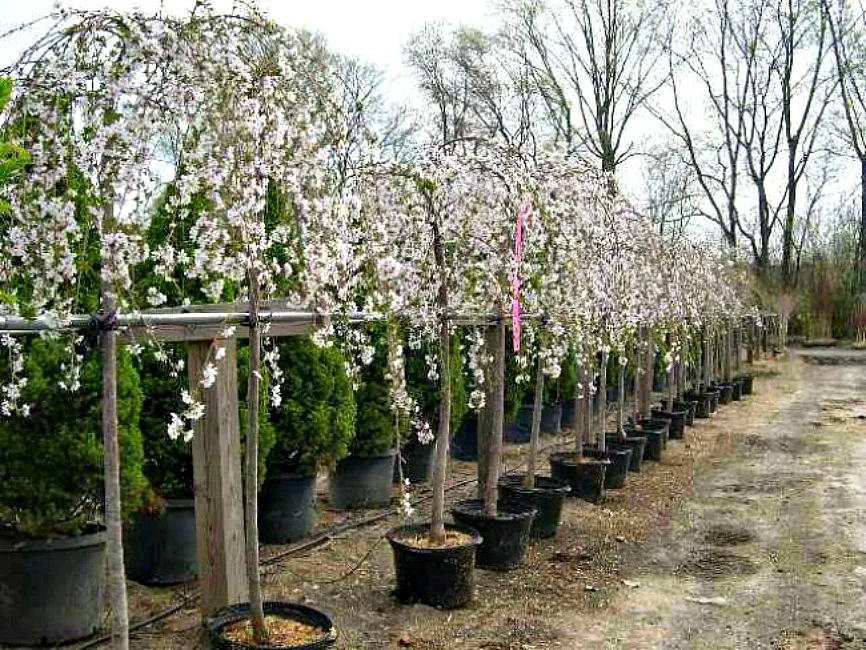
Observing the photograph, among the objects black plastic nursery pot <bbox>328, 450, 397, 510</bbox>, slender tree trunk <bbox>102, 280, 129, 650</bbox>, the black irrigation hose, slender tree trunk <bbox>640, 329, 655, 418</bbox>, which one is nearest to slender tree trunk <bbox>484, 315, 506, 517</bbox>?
the black irrigation hose

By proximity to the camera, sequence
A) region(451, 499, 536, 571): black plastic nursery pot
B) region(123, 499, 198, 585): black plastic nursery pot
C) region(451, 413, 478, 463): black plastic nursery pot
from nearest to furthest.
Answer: region(123, 499, 198, 585): black plastic nursery pot
region(451, 499, 536, 571): black plastic nursery pot
region(451, 413, 478, 463): black plastic nursery pot

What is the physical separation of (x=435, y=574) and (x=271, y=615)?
1.20 m

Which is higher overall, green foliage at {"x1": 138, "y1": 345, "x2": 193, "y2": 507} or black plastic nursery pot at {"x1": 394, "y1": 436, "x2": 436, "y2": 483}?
green foliage at {"x1": 138, "y1": 345, "x2": 193, "y2": 507}

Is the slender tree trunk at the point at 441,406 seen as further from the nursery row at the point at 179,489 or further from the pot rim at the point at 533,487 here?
the pot rim at the point at 533,487

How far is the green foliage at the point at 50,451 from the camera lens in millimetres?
3590

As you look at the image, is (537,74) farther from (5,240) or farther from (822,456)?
(5,240)

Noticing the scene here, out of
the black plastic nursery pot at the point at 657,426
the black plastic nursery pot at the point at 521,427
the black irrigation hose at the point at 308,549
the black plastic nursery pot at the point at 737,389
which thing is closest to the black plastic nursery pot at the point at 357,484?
the black irrigation hose at the point at 308,549

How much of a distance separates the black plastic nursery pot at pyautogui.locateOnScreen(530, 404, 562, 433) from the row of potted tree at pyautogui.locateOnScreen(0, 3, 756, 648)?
12.0 ft

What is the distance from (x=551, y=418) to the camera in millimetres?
10703

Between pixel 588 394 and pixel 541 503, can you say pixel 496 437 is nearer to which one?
pixel 541 503

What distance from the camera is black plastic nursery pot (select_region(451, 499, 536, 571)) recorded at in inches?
198

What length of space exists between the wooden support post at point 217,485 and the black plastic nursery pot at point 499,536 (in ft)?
5.45

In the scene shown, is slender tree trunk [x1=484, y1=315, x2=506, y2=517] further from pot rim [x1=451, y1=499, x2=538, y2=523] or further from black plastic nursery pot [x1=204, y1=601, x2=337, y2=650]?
black plastic nursery pot [x1=204, y1=601, x2=337, y2=650]

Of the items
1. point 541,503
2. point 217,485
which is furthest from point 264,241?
point 541,503
